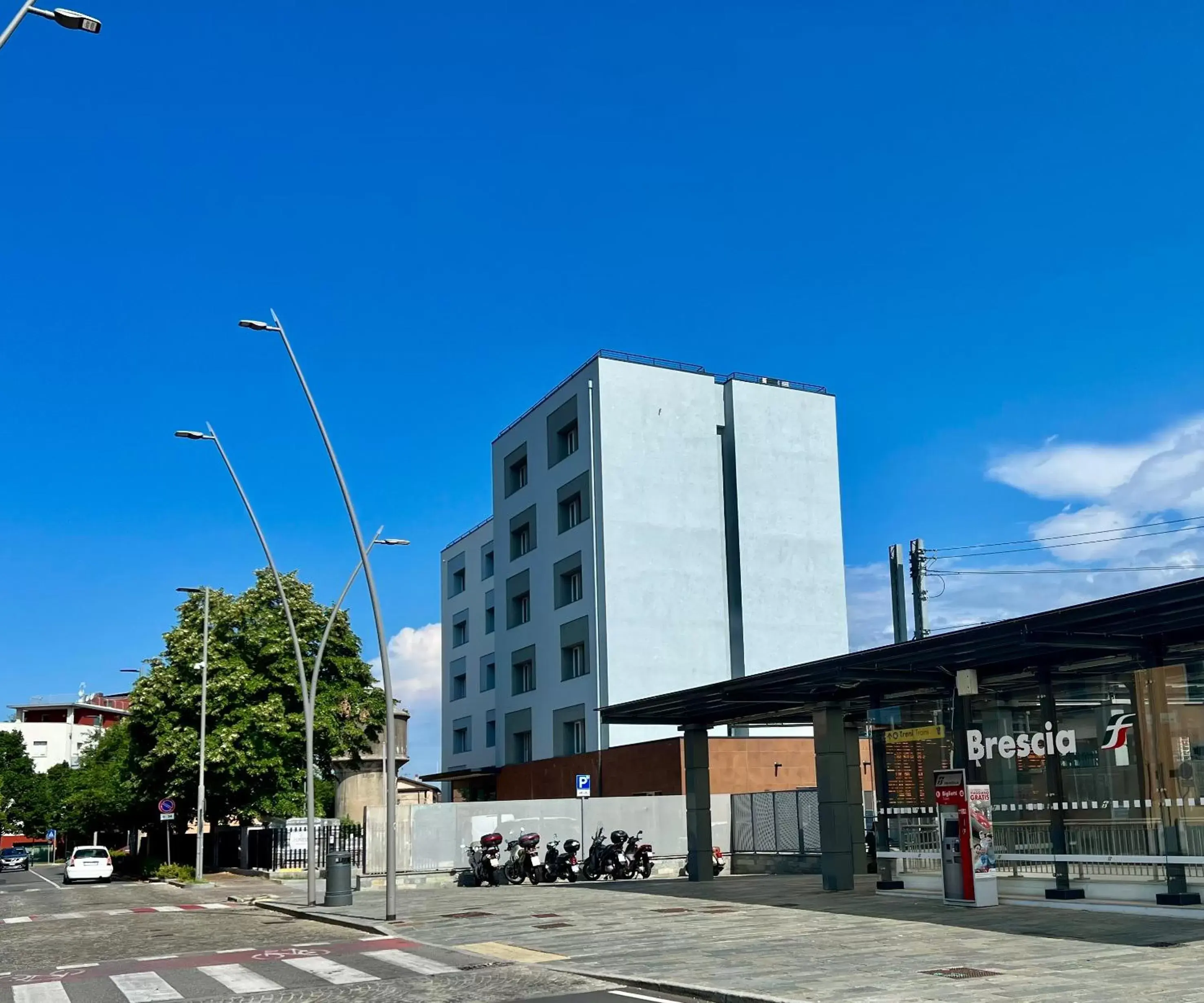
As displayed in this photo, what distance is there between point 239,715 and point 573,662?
13.8 m

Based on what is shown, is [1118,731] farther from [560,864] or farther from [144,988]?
[560,864]

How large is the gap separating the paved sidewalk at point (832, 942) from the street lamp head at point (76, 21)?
1096cm

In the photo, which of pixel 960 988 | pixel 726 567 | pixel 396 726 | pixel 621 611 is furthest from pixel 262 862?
pixel 960 988

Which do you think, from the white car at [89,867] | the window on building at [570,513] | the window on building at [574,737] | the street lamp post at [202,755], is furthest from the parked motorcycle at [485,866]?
the white car at [89,867]

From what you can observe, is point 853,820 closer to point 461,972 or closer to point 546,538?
point 461,972

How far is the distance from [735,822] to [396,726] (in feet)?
136

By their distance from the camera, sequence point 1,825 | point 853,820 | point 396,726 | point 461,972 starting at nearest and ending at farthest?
point 461,972
point 853,820
point 396,726
point 1,825

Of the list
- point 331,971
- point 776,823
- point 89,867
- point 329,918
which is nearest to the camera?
point 331,971

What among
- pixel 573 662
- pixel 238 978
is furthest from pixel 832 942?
pixel 573 662

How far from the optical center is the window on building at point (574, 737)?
50.8 m

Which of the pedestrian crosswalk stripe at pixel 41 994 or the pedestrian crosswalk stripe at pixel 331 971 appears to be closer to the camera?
the pedestrian crosswalk stripe at pixel 41 994

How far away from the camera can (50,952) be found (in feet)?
61.0

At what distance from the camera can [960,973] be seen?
1313 centimetres

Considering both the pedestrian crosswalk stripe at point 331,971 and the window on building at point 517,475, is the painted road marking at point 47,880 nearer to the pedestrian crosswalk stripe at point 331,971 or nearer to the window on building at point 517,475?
the window on building at point 517,475
